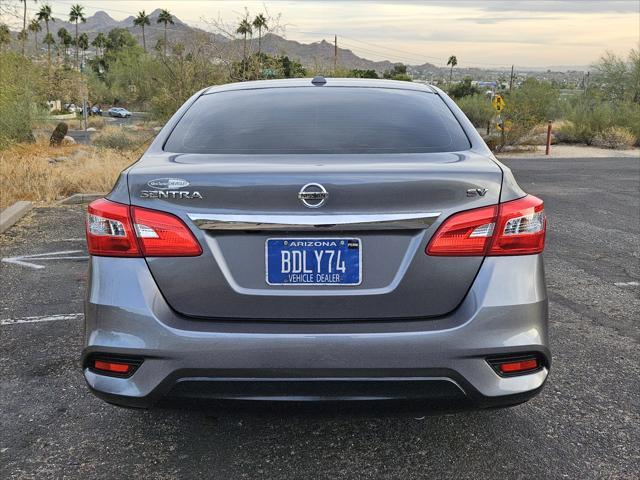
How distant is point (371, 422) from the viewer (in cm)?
330

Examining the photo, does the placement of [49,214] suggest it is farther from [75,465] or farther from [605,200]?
[605,200]

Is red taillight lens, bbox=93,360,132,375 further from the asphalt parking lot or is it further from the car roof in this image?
the car roof

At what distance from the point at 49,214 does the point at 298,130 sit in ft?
25.3

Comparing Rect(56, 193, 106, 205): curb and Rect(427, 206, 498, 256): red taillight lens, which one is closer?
Rect(427, 206, 498, 256): red taillight lens

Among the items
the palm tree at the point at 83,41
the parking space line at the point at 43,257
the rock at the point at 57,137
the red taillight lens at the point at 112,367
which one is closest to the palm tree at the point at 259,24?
the rock at the point at 57,137

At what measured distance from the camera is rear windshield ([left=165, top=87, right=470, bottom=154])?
2916 millimetres

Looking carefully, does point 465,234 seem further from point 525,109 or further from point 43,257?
point 525,109

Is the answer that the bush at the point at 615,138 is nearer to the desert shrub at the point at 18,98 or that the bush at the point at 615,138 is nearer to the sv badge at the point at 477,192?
the desert shrub at the point at 18,98

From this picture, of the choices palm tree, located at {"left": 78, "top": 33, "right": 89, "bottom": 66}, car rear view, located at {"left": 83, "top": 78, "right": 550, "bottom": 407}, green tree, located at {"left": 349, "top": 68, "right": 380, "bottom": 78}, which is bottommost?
car rear view, located at {"left": 83, "top": 78, "right": 550, "bottom": 407}

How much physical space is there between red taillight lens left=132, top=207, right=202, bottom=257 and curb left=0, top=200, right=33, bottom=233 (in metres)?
6.70

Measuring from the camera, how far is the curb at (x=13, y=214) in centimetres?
845

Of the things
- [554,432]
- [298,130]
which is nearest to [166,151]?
[298,130]

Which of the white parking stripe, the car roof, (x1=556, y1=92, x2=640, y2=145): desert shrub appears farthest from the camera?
(x1=556, y1=92, x2=640, y2=145): desert shrub

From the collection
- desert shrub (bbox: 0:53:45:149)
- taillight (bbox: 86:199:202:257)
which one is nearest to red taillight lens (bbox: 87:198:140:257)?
taillight (bbox: 86:199:202:257)
